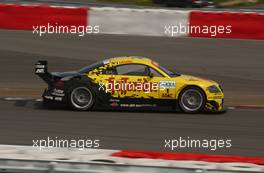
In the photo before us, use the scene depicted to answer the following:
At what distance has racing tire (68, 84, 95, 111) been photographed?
45.1 ft

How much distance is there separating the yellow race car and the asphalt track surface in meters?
0.24

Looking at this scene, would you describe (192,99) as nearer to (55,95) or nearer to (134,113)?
(134,113)

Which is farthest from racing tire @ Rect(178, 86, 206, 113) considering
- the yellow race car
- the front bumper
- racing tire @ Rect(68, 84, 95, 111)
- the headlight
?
the front bumper

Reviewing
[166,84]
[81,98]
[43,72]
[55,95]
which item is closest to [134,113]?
[166,84]

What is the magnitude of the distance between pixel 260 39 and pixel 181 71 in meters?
2.96

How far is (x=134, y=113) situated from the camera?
1370 cm

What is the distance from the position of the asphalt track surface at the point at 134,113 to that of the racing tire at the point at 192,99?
0.89 feet

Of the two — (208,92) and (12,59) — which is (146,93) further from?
(12,59)

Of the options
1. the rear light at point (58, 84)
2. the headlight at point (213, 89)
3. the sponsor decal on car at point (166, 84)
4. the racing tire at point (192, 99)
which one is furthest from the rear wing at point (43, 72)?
the headlight at point (213, 89)

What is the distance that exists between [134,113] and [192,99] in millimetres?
1241

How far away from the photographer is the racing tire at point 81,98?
45.1 feet

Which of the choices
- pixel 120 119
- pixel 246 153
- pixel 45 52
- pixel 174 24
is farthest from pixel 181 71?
pixel 246 153

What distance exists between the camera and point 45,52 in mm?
19297

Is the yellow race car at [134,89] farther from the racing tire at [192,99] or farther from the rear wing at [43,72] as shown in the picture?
the rear wing at [43,72]
